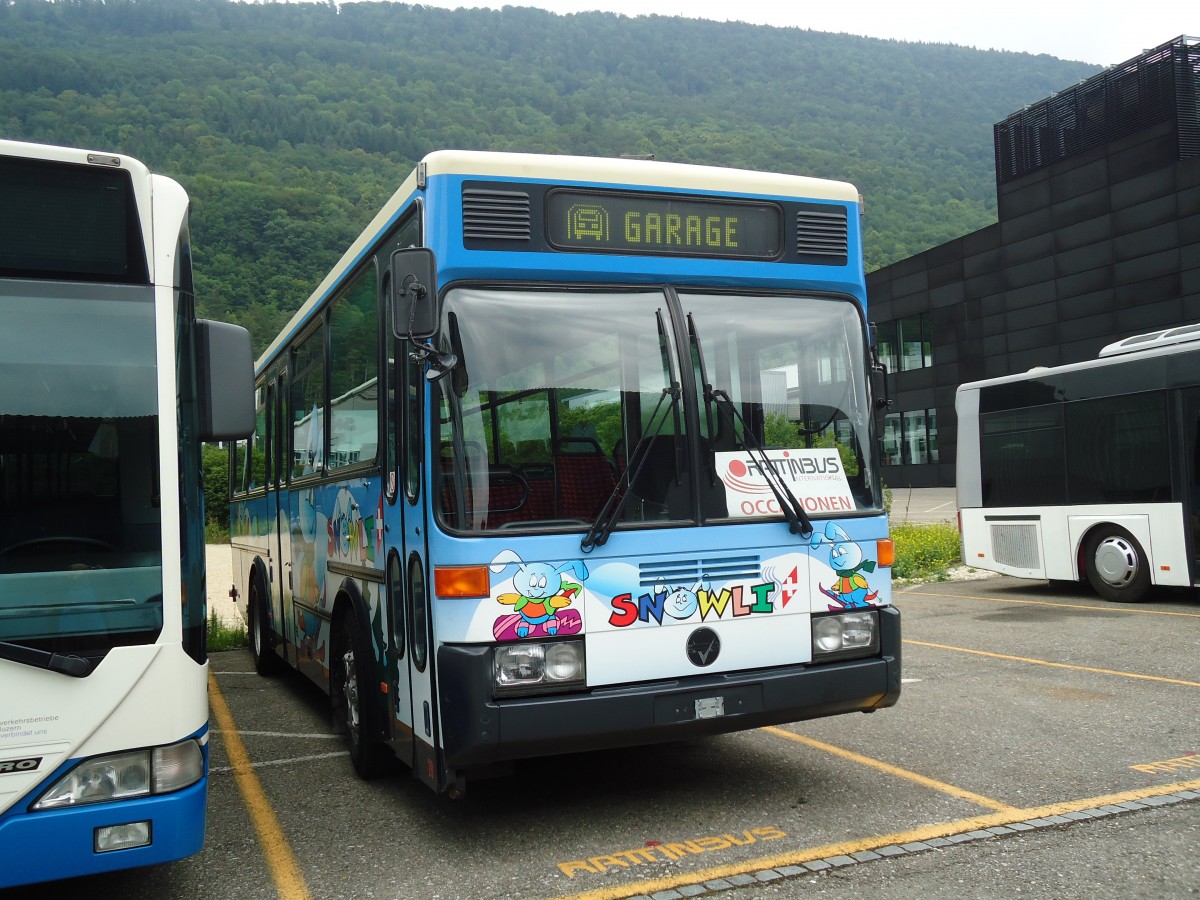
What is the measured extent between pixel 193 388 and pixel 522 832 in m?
2.50

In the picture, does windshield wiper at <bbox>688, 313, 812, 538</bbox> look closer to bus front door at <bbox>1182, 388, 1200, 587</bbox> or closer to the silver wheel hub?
bus front door at <bbox>1182, 388, 1200, 587</bbox>

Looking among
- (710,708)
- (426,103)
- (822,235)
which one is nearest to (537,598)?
(710,708)

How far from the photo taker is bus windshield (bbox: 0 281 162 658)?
3625mm

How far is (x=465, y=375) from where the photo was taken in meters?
4.70

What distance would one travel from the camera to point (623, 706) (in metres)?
4.69

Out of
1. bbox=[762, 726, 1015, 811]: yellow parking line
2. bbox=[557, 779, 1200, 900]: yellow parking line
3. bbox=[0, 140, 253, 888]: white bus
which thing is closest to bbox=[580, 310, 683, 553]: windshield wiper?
bbox=[557, 779, 1200, 900]: yellow parking line

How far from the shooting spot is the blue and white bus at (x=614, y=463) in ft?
15.2

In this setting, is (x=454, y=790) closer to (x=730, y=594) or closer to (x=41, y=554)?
(x=730, y=594)

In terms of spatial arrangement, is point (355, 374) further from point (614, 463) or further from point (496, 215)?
Answer: point (614, 463)

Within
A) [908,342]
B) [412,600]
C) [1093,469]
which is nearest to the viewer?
[412,600]

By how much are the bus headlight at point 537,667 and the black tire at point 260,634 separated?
566cm

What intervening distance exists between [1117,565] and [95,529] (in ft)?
40.8

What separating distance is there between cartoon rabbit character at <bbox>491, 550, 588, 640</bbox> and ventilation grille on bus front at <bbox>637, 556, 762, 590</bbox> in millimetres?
328

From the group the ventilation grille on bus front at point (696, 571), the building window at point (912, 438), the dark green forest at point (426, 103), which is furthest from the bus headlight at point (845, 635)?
the building window at point (912, 438)
